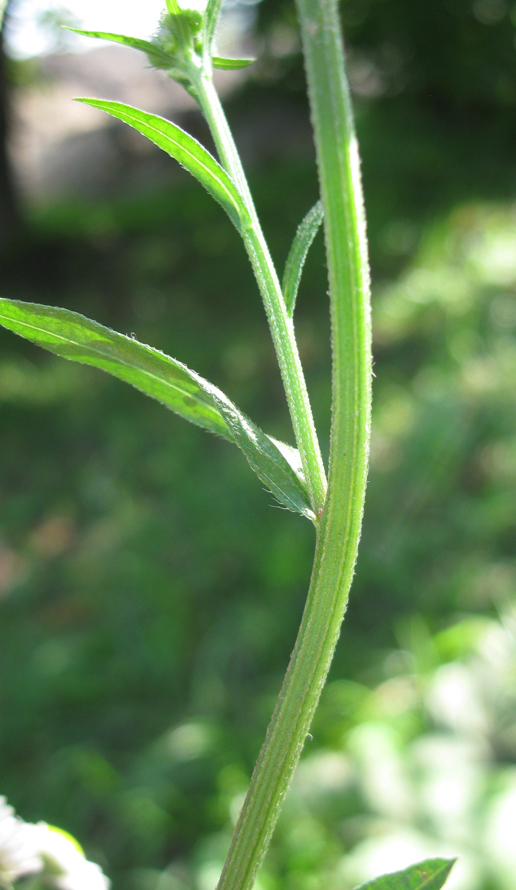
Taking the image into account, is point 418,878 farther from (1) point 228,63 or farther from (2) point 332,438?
(1) point 228,63

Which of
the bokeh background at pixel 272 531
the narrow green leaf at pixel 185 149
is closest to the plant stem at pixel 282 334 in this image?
the narrow green leaf at pixel 185 149

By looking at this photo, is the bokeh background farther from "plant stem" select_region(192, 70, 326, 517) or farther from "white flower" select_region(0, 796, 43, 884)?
"white flower" select_region(0, 796, 43, 884)

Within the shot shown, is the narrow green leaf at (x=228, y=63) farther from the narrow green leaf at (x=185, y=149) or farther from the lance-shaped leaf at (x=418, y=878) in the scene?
the lance-shaped leaf at (x=418, y=878)

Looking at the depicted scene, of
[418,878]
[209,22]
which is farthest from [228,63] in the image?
[418,878]

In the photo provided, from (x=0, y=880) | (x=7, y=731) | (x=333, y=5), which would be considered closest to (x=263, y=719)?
(x=7, y=731)

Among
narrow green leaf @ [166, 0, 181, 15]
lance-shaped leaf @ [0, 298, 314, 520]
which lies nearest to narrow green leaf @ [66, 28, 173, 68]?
narrow green leaf @ [166, 0, 181, 15]

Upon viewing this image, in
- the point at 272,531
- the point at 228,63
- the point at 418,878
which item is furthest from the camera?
the point at 272,531
